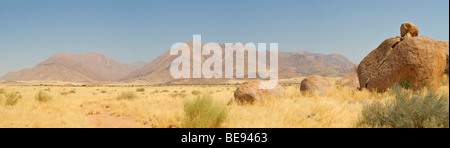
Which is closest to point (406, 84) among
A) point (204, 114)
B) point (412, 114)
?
point (412, 114)

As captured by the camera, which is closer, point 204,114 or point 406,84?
point 204,114

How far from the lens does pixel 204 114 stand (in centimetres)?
696

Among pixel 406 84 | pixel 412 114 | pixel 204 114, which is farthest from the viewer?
pixel 406 84

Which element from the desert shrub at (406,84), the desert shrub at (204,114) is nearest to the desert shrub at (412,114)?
the desert shrub at (204,114)

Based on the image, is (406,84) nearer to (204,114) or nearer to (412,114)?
(412,114)

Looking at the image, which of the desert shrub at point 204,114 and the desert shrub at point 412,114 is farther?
the desert shrub at point 204,114

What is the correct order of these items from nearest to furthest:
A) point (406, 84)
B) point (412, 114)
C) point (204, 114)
A: point (412, 114), point (204, 114), point (406, 84)

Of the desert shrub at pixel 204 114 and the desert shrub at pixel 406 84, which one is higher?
the desert shrub at pixel 406 84

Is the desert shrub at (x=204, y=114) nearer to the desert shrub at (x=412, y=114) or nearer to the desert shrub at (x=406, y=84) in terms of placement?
the desert shrub at (x=412, y=114)

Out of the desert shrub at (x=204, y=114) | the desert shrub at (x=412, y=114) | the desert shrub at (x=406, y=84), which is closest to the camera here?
the desert shrub at (x=412, y=114)

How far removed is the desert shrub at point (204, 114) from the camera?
6602mm
